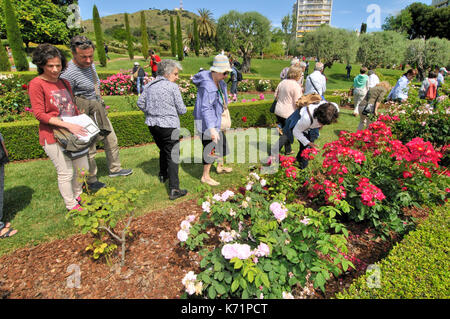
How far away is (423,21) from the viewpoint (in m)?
52.1

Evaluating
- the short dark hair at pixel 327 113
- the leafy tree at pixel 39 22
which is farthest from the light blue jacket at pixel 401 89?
the leafy tree at pixel 39 22

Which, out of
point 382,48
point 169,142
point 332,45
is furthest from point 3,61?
point 382,48

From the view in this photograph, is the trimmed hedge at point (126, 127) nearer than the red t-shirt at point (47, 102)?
No

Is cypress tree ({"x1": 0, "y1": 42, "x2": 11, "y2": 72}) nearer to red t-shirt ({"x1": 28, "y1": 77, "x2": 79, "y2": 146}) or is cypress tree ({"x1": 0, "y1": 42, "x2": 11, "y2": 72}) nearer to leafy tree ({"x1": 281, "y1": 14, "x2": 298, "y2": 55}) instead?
red t-shirt ({"x1": 28, "y1": 77, "x2": 79, "y2": 146})

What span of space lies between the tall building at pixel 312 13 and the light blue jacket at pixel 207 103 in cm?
14877

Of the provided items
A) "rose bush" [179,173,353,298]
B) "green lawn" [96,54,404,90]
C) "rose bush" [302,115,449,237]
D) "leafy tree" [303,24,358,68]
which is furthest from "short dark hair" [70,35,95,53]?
"leafy tree" [303,24,358,68]

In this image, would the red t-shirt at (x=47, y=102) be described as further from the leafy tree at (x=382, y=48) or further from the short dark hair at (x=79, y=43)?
the leafy tree at (x=382, y=48)

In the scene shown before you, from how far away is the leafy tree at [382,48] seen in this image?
3016cm

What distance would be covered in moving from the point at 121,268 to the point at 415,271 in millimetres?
2815

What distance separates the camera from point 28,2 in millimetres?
29562

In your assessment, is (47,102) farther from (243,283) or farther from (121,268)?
(243,283)

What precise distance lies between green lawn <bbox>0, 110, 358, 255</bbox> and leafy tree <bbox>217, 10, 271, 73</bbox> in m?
26.4

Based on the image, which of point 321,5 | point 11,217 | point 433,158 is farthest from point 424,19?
point 321,5
